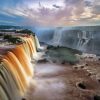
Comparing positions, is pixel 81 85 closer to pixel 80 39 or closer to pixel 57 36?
pixel 80 39

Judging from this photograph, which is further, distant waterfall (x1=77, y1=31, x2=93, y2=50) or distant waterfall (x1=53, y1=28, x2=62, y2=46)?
distant waterfall (x1=53, y1=28, x2=62, y2=46)

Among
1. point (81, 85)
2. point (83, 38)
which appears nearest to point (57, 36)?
point (83, 38)

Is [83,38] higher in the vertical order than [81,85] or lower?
lower

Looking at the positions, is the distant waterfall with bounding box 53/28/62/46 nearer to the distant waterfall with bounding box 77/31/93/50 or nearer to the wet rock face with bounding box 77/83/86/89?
the distant waterfall with bounding box 77/31/93/50

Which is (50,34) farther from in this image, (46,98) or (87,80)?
(46,98)

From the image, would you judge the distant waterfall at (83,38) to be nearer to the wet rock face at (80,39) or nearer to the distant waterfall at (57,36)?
the wet rock face at (80,39)

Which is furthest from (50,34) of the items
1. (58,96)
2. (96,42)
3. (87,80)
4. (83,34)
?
(58,96)

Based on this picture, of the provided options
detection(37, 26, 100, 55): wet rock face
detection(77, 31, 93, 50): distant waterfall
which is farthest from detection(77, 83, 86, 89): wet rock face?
detection(77, 31, 93, 50): distant waterfall

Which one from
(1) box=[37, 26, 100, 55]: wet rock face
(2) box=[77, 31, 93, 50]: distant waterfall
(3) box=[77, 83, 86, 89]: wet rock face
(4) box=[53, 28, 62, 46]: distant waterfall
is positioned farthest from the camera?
(4) box=[53, 28, 62, 46]: distant waterfall

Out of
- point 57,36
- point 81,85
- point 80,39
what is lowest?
point 57,36

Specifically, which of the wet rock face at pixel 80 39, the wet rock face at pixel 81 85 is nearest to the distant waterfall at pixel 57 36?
the wet rock face at pixel 80 39

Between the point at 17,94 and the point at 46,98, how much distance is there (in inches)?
71.5

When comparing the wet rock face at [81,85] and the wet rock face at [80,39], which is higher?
the wet rock face at [81,85]

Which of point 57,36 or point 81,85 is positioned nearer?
point 81,85
